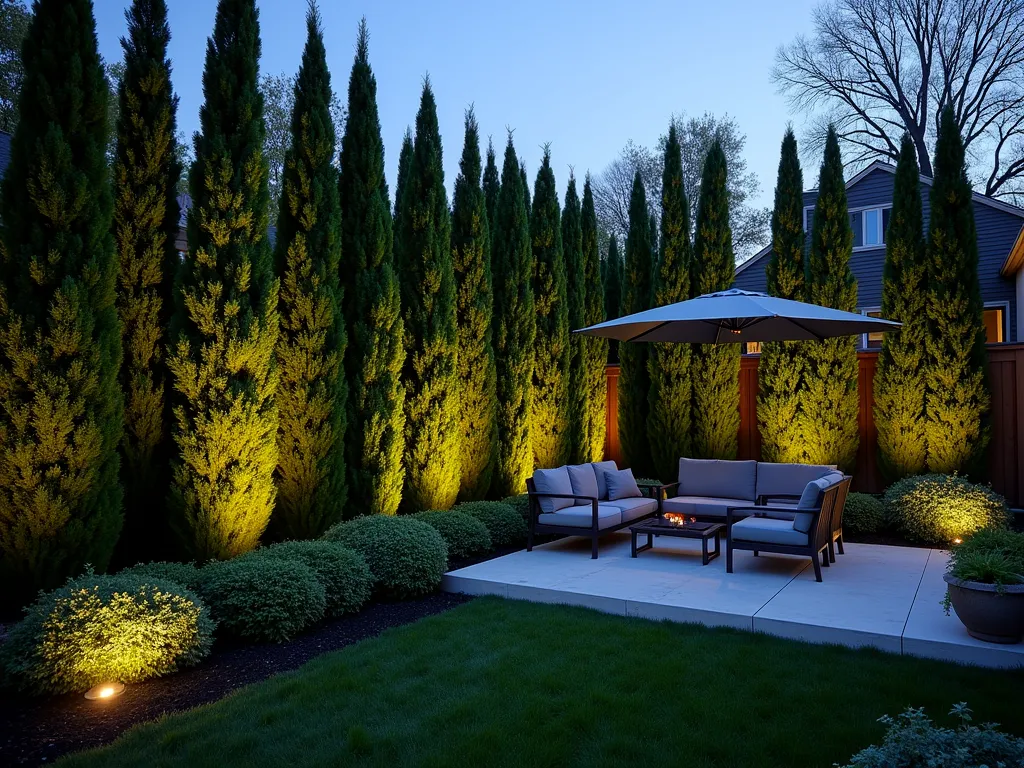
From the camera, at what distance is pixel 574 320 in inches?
441

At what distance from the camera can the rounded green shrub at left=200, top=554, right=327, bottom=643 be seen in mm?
4734

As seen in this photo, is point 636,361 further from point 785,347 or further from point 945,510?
point 945,510

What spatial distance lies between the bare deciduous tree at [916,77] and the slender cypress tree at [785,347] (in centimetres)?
1211

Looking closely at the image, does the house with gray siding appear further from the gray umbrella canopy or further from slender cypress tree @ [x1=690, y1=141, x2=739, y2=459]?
the gray umbrella canopy

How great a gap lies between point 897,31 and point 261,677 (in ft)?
79.2

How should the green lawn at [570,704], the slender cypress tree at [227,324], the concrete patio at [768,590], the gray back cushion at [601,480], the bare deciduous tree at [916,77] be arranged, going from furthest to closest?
the bare deciduous tree at [916,77] → the gray back cushion at [601,480] → the slender cypress tree at [227,324] → the concrete patio at [768,590] → the green lawn at [570,704]

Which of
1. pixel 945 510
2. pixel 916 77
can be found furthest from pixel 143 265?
pixel 916 77

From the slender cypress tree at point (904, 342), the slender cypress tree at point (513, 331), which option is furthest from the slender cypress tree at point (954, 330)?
the slender cypress tree at point (513, 331)

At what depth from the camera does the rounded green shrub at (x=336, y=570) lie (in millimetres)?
5316

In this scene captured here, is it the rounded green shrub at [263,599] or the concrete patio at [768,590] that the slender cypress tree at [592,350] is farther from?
the rounded green shrub at [263,599]

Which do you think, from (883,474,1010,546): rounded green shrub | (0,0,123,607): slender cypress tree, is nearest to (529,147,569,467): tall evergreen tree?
(883,474,1010,546): rounded green shrub

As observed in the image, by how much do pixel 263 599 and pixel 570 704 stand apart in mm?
2377

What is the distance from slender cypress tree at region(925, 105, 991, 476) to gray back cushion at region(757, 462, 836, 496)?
7.55 feet

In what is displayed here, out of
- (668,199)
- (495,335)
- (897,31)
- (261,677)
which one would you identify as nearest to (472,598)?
(261,677)
